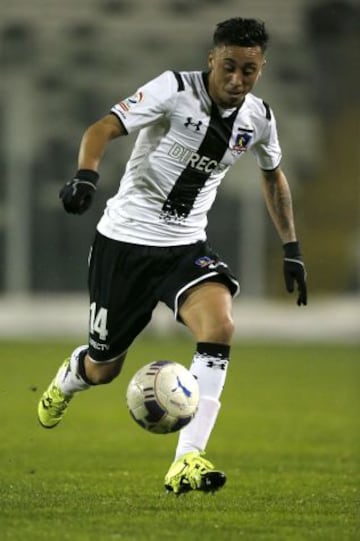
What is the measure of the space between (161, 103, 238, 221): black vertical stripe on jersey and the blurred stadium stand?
1631cm

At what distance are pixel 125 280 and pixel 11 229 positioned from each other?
16647 millimetres

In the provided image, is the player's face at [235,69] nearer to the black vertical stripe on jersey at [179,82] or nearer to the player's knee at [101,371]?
the black vertical stripe on jersey at [179,82]

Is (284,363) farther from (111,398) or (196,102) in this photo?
(196,102)

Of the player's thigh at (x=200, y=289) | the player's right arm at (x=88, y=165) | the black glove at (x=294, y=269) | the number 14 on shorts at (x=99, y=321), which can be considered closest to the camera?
the player's right arm at (x=88, y=165)

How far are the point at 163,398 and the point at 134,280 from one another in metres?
0.94

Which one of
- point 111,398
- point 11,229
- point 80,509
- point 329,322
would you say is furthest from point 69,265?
point 80,509

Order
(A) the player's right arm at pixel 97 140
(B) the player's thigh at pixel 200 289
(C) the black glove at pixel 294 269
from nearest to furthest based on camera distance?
(A) the player's right arm at pixel 97 140 → (B) the player's thigh at pixel 200 289 → (C) the black glove at pixel 294 269

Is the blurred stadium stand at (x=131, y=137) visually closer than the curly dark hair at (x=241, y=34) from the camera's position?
No

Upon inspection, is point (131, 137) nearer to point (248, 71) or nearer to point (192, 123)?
point (192, 123)

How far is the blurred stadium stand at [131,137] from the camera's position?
920 inches

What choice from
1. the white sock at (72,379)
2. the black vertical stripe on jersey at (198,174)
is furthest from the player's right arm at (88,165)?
the white sock at (72,379)

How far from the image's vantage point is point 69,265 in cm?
2322

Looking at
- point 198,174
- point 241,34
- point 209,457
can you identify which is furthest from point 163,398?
point 209,457

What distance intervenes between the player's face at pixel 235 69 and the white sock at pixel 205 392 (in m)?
1.21
